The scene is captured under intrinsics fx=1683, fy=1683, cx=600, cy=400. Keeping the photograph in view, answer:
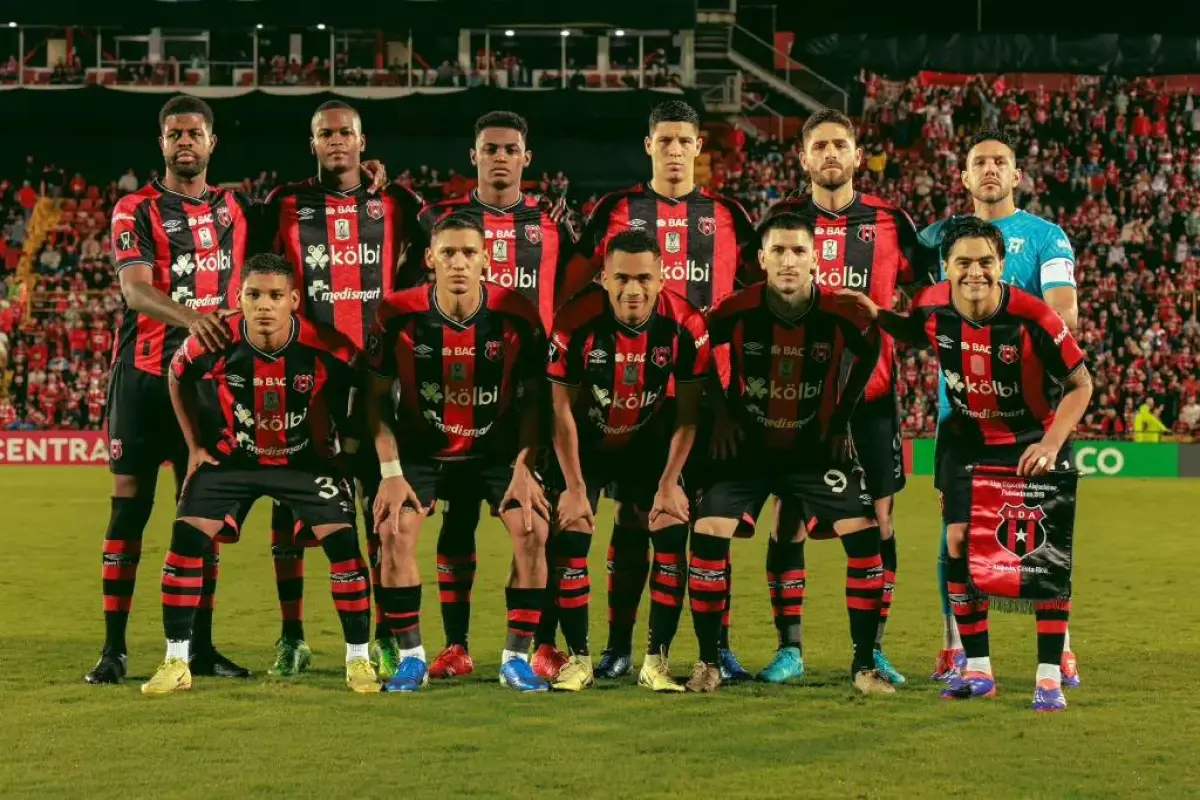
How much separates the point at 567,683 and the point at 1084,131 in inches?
1100

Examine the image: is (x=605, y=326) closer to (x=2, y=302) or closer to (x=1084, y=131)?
(x=2, y=302)

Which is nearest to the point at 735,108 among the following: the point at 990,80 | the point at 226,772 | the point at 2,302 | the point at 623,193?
the point at 990,80

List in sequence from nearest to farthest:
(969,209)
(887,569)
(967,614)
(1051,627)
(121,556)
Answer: (1051,627)
(967,614)
(121,556)
(887,569)
(969,209)

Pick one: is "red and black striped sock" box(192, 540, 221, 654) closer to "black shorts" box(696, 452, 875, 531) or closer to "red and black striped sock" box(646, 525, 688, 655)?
"red and black striped sock" box(646, 525, 688, 655)

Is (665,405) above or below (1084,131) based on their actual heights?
below

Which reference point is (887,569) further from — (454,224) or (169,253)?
(169,253)

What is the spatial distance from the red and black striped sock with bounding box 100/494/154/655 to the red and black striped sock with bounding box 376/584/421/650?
3.82 ft

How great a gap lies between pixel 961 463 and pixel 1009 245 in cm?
109

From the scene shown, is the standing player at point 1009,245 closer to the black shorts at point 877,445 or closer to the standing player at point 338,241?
the black shorts at point 877,445

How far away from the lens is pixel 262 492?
6.75m

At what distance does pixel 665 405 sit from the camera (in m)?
6.99

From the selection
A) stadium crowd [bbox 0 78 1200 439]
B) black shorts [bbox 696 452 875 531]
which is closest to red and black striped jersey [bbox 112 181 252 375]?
black shorts [bbox 696 452 875 531]

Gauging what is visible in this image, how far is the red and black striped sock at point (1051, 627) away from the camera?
Result: 6367 mm

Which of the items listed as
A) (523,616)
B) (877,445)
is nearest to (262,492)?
(523,616)
